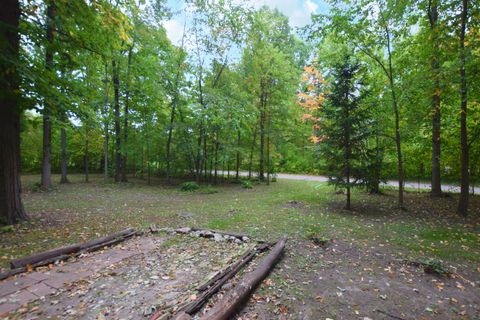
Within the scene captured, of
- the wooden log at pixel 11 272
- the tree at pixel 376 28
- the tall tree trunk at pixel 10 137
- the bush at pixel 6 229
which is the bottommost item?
the wooden log at pixel 11 272

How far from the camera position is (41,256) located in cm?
→ 380

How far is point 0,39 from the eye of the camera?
156 inches

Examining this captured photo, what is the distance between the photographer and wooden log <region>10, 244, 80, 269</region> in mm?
3535

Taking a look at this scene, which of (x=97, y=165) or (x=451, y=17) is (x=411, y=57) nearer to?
(x=451, y=17)

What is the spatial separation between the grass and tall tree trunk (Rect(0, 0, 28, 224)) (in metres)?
0.50

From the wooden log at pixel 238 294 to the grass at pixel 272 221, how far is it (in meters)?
1.59

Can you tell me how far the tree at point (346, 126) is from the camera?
25.4 ft

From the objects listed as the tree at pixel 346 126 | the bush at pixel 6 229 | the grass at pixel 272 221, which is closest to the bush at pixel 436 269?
the grass at pixel 272 221

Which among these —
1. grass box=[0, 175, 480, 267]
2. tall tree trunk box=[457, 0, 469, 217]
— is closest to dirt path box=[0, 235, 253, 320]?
grass box=[0, 175, 480, 267]

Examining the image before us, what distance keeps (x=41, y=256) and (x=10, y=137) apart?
3.07 meters

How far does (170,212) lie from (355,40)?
927cm

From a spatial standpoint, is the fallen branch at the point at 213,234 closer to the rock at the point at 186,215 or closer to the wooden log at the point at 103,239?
the wooden log at the point at 103,239

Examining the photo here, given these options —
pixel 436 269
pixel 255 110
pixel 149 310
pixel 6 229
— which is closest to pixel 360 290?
pixel 436 269

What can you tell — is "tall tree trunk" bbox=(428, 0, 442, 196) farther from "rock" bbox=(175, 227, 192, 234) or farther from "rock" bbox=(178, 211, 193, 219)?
"rock" bbox=(178, 211, 193, 219)
